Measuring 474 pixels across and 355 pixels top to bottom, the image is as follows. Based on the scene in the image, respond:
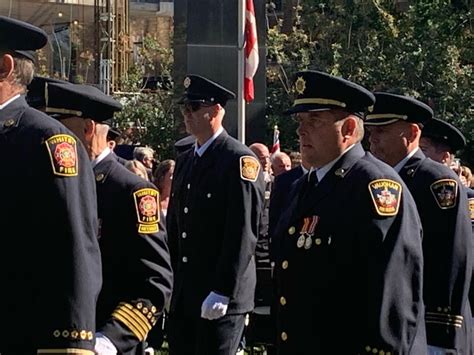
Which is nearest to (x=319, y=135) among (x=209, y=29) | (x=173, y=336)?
(x=173, y=336)

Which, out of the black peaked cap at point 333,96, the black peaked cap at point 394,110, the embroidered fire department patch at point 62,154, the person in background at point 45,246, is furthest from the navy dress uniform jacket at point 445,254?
the embroidered fire department patch at point 62,154

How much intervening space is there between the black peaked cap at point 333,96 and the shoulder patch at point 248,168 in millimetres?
2059

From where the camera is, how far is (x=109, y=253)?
461 cm

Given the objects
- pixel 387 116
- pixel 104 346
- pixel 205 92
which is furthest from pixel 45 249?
pixel 205 92

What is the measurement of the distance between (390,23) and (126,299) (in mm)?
22266

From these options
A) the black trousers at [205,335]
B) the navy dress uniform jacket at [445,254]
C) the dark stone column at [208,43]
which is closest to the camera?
the navy dress uniform jacket at [445,254]

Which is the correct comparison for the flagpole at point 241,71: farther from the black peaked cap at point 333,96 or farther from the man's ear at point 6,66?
the man's ear at point 6,66

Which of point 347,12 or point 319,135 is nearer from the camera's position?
point 319,135

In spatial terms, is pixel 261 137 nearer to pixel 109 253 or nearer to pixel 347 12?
pixel 347 12

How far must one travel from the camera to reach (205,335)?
6.50m

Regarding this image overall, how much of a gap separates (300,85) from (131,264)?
43.4 inches

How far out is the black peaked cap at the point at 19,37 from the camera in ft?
12.1

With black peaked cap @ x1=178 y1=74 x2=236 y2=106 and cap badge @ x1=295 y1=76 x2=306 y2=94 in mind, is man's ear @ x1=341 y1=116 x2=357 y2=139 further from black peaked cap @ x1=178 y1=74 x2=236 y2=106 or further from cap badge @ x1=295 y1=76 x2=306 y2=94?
black peaked cap @ x1=178 y1=74 x2=236 y2=106

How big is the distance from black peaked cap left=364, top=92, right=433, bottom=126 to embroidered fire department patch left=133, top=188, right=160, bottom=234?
1496 millimetres
